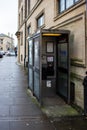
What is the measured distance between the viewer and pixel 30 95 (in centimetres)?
1086

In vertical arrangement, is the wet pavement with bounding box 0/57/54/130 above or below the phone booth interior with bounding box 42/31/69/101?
below

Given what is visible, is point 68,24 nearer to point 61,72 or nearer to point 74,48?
point 74,48

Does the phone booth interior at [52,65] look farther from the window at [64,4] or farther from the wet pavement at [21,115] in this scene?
the window at [64,4]

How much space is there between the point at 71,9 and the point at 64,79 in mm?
2331

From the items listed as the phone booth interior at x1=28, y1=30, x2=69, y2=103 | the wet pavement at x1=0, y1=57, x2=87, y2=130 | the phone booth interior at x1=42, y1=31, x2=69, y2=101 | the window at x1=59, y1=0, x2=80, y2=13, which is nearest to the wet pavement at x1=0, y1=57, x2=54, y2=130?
the wet pavement at x1=0, y1=57, x2=87, y2=130

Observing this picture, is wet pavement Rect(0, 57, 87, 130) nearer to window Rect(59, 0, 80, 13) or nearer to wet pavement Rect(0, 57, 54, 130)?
wet pavement Rect(0, 57, 54, 130)

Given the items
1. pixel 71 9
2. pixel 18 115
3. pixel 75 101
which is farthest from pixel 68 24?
pixel 18 115

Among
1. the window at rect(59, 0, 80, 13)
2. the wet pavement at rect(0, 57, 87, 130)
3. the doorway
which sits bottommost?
the wet pavement at rect(0, 57, 87, 130)

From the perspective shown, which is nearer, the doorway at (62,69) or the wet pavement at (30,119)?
the wet pavement at (30,119)

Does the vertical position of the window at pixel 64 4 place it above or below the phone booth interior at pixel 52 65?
above

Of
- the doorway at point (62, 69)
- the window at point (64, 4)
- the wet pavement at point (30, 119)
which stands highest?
the window at point (64, 4)

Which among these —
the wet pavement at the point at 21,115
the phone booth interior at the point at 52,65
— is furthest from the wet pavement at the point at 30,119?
the phone booth interior at the point at 52,65

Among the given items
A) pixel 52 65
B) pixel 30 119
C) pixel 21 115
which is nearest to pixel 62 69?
pixel 52 65

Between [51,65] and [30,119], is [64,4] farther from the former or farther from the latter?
[30,119]
